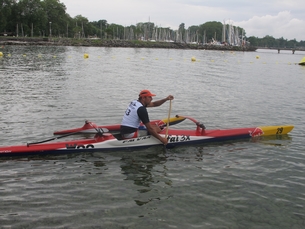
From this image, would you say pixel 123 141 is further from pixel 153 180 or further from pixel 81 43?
pixel 81 43

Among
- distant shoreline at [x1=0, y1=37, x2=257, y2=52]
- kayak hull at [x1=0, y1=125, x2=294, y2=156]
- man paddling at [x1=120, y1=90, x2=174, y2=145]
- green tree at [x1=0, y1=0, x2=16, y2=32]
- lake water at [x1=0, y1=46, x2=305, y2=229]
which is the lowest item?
lake water at [x1=0, y1=46, x2=305, y2=229]

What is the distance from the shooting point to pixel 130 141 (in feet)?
33.5

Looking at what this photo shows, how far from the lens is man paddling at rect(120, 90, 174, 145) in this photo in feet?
31.9

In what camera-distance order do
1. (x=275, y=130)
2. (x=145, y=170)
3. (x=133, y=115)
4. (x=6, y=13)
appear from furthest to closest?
(x=6, y=13)
(x=275, y=130)
(x=133, y=115)
(x=145, y=170)

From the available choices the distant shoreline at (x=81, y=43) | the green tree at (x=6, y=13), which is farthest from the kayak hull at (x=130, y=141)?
the green tree at (x=6, y=13)

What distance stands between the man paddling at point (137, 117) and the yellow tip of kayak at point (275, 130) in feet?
14.1

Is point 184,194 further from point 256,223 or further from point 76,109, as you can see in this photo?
point 76,109

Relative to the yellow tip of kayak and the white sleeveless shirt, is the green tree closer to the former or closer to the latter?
the white sleeveless shirt

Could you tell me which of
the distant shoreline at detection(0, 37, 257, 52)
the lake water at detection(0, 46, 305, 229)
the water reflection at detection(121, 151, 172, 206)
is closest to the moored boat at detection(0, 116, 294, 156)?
the lake water at detection(0, 46, 305, 229)

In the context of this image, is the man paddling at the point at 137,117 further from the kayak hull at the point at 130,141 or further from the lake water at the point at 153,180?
the lake water at the point at 153,180

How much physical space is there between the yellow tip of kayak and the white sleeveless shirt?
5.10 meters

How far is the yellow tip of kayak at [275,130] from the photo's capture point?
12.2 m

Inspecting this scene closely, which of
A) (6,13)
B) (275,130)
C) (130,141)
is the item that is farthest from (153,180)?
(6,13)

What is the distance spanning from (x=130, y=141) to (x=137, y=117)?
0.81 m
